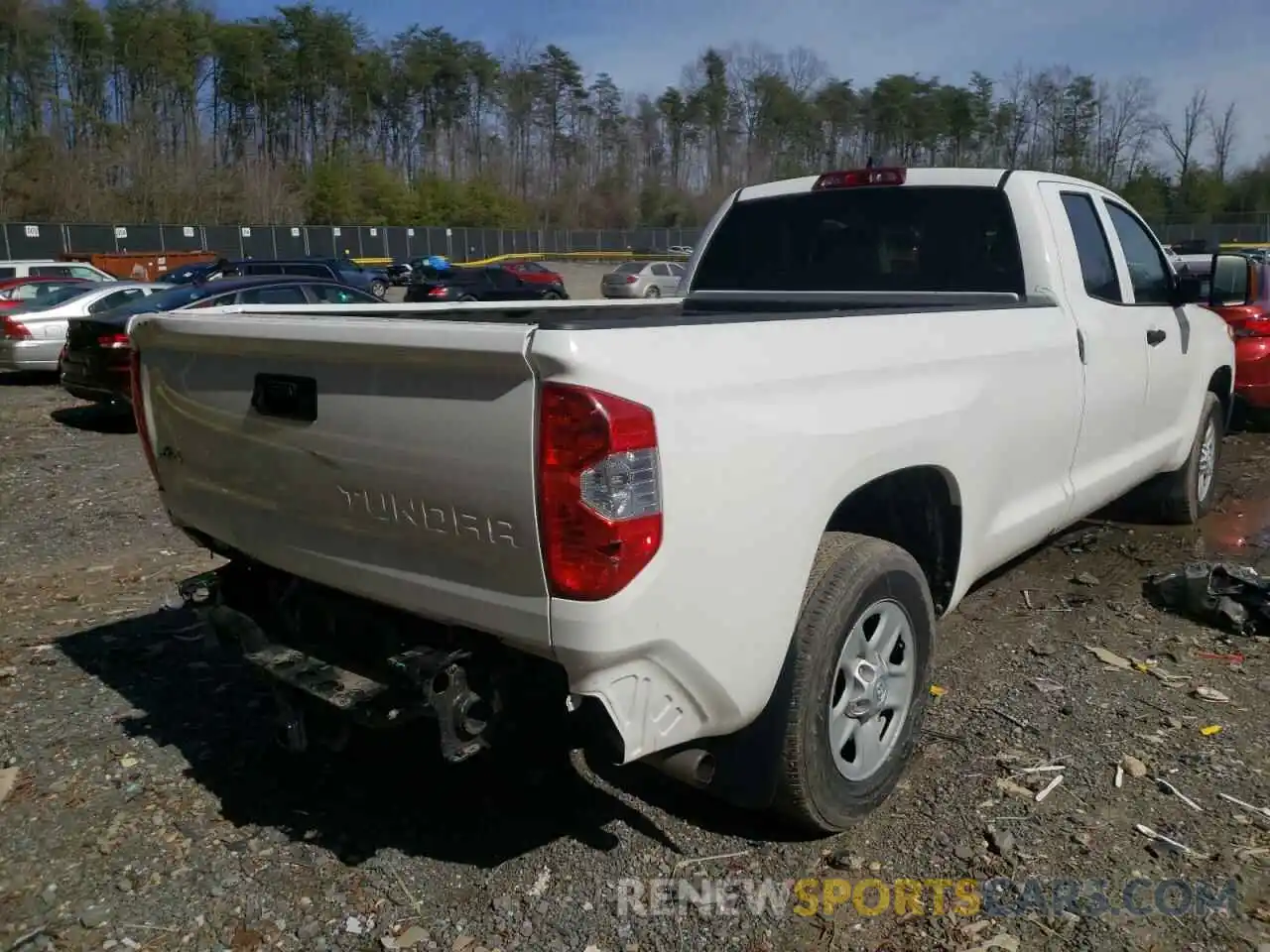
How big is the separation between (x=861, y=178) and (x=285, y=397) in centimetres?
302

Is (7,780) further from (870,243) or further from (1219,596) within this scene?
(1219,596)

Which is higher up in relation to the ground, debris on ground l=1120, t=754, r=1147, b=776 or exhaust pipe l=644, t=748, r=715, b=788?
exhaust pipe l=644, t=748, r=715, b=788

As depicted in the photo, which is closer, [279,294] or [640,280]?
[279,294]

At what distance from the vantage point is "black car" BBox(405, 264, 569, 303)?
1086 inches

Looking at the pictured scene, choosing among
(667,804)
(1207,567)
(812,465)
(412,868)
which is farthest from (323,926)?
(1207,567)

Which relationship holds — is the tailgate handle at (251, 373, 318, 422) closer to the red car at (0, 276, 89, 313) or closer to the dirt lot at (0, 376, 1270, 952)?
the dirt lot at (0, 376, 1270, 952)

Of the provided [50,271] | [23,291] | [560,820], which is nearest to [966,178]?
[560,820]

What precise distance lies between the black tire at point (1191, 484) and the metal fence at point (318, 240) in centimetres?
2835

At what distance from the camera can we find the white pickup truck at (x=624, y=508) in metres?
2.36

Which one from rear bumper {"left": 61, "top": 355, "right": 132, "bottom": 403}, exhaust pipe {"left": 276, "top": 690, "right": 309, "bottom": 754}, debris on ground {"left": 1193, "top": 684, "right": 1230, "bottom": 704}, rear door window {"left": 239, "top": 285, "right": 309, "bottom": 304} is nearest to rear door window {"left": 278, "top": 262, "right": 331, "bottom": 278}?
rear door window {"left": 239, "top": 285, "right": 309, "bottom": 304}

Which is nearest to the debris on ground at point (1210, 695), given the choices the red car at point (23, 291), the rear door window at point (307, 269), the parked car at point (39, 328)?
the parked car at point (39, 328)

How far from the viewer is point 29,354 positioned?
1428 centimetres

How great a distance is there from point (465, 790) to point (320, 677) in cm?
87

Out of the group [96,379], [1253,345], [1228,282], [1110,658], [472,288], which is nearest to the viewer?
[1110,658]
